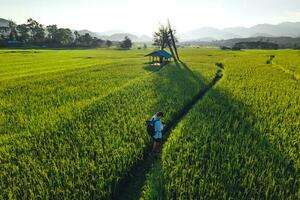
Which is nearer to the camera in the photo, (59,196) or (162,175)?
(59,196)

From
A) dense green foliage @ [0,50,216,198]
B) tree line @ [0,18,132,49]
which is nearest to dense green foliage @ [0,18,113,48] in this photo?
tree line @ [0,18,132,49]

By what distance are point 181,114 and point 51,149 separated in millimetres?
6164

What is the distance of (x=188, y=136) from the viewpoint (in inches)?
327

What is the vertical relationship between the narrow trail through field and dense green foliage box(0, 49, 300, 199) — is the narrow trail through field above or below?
below

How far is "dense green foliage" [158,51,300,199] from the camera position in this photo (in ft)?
18.0

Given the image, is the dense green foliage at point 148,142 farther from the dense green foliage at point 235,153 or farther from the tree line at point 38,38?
the tree line at point 38,38

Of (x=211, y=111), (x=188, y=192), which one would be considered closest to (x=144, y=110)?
(x=211, y=111)

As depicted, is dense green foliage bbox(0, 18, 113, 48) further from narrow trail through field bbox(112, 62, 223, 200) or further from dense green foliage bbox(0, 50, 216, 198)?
narrow trail through field bbox(112, 62, 223, 200)

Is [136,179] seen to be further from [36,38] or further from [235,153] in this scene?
[36,38]

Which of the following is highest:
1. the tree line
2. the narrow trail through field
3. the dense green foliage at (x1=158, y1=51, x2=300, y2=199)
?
the tree line

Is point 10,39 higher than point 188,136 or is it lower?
higher

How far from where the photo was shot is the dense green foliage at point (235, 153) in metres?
5.50

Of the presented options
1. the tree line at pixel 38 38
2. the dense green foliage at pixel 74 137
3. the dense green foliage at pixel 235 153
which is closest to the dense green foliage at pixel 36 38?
the tree line at pixel 38 38

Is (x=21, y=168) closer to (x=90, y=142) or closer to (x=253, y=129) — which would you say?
(x=90, y=142)
